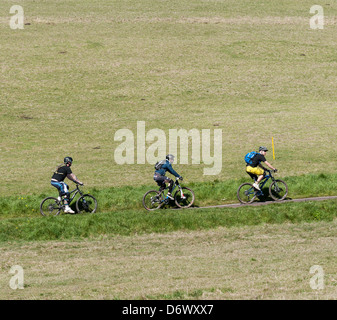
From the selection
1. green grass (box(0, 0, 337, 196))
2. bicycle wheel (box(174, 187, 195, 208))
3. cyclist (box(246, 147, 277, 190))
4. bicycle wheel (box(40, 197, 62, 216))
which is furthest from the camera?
green grass (box(0, 0, 337, 196))

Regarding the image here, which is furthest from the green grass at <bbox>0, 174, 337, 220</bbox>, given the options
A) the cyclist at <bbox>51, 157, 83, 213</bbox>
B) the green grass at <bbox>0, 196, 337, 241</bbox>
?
the green grass at <bbox>0, 196, 337, 241</bbox>

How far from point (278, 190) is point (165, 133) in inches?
700

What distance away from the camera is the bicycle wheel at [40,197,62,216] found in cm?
2233

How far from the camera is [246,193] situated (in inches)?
960

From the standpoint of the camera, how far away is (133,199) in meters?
24.0

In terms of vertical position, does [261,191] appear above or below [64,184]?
above

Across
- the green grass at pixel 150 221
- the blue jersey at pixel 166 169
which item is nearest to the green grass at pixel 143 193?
the blue jersey at pixel 166 169

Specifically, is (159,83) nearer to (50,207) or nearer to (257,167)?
(257,167)

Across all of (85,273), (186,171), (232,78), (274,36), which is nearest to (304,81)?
(232,78)

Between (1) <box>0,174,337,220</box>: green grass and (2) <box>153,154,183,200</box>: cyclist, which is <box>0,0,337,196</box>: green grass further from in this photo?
(2) <box>153,154,183,200</box>: cyclist

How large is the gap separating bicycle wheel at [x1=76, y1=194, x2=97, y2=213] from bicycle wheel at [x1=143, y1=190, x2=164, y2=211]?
2.19 metres

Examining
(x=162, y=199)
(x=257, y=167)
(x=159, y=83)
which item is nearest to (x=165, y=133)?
(x=159, y=83)

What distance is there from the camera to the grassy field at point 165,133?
15086 millimetres

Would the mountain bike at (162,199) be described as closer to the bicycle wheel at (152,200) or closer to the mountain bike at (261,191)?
the bicycle wheel at (152,200)
